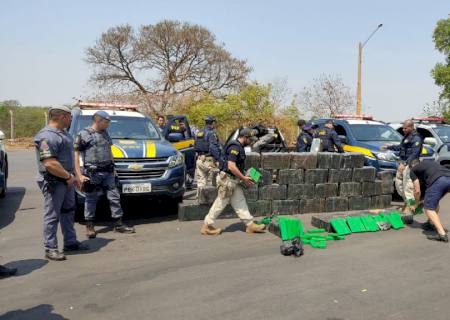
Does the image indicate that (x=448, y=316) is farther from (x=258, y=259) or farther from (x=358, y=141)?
(x=358, y=141)

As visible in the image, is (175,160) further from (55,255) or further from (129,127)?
(55,255)

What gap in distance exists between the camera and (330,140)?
966cm

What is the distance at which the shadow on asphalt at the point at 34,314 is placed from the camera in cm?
352

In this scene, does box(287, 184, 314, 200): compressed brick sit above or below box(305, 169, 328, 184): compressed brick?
below

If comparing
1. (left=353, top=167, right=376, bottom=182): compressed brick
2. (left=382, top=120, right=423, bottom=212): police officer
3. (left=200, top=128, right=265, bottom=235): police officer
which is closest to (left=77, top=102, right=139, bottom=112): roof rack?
(left=200, top=128, right=265, bottom=235): police officer

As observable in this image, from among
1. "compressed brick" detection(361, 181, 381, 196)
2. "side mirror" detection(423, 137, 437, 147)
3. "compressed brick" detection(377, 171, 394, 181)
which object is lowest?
"compressed brick" detection(361, 181, 381, 196)

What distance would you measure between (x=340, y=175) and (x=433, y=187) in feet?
6.74

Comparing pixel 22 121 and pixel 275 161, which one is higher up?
pixel 22 121

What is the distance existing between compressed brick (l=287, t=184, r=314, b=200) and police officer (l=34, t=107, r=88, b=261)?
4016 mm

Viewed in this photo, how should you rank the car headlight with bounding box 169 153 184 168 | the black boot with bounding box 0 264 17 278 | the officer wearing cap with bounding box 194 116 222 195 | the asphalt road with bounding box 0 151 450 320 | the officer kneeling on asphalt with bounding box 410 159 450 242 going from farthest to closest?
the officer wearing cap with bounding box 194 116 222 195 → the car headlight with bounding box 169 153 184 168 → the officer kneeling on asphalt with bounding box 410 159 450 242 → the black boot with bounding box 0 264 17 278 → the asphalt road with bounding box 0 151 450 320

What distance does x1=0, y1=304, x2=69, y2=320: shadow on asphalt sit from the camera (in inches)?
138

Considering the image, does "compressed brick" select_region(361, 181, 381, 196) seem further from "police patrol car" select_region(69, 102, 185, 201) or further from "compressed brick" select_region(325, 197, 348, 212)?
"police patrol car" select_region(69, 102, 185, 201)

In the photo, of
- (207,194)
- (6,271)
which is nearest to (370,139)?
(207,194)

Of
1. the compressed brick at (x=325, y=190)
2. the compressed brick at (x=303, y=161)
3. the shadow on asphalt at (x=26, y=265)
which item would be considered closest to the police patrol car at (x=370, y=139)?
the compressed brick at (x=325, y=190)
